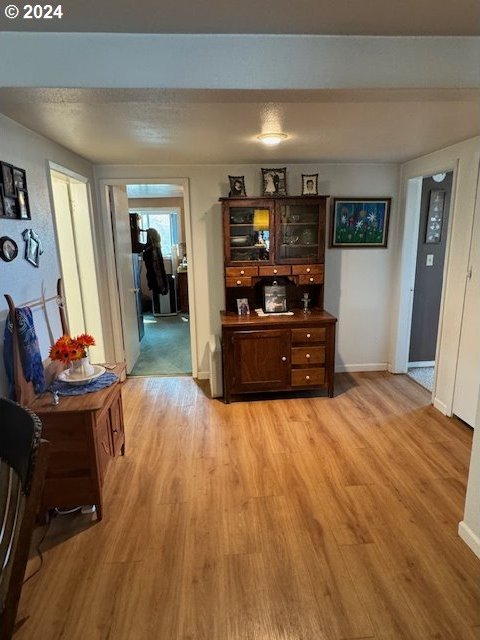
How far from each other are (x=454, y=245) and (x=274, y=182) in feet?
5.35

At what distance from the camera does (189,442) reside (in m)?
2.77

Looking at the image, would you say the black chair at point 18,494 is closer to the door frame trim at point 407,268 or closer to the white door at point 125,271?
the white door at point 125,271

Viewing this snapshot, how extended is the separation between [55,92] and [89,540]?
6.84 feet

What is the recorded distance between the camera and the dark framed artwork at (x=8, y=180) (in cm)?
193

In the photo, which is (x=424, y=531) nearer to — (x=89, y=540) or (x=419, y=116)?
(x=89, y=540)

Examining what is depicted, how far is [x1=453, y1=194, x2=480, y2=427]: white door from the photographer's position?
2.71m

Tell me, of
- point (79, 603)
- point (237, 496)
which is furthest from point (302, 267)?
point (79, 603)

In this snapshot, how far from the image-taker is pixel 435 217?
3785 millimetres

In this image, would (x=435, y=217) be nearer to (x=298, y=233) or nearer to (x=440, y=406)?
(x=298, y=233)

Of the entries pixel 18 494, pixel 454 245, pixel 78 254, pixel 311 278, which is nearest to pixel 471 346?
pixel 454 245

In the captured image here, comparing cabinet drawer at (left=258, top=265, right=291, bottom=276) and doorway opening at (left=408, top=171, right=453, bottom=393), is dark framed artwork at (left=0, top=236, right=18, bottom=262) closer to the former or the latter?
cabinet drawer at (left=258, top=265, right=291, bottom=276)

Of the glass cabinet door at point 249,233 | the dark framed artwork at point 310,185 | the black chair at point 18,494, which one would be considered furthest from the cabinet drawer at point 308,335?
the black chair at point 18,494

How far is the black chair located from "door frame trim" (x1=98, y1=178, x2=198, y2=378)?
104 inches

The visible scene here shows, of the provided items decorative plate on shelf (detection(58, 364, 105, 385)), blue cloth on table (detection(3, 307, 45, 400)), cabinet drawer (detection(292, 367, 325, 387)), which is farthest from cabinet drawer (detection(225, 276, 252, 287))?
blue cloth on table (detection(3, 307, 45, 400))
